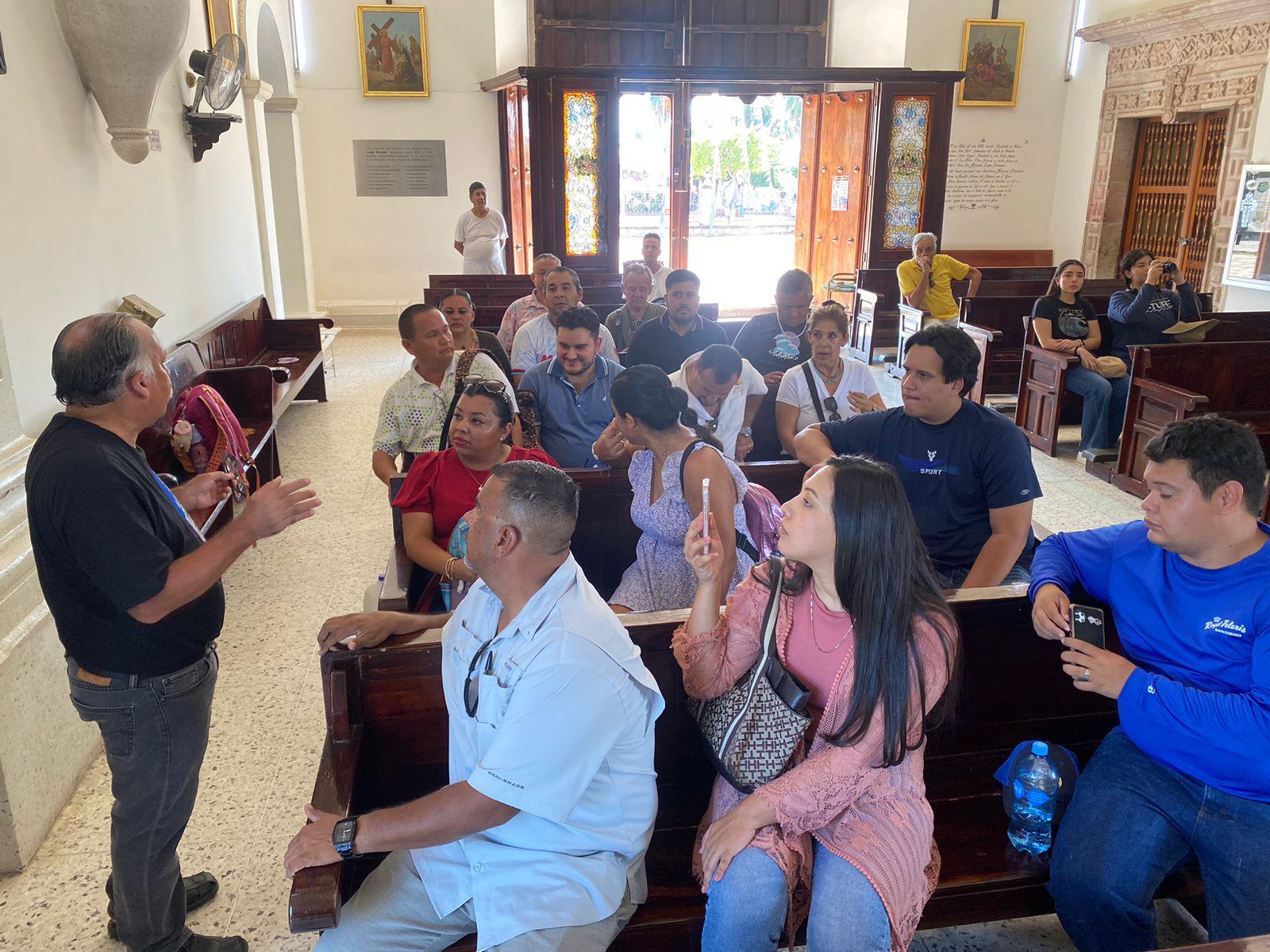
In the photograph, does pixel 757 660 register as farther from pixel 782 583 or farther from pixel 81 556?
pixel 81 556

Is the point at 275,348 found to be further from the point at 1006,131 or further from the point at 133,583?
the point at 1006,131

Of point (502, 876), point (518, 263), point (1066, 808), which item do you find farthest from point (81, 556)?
point (518, 263)

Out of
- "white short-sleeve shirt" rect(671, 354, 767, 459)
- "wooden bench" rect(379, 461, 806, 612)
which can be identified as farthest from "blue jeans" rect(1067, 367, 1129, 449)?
"wooden bench" rect(379, 461, 806, 612)

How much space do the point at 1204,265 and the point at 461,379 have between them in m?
9.50

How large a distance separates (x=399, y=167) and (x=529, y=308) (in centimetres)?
743

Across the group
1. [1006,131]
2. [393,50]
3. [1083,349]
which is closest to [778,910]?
[1083,349]

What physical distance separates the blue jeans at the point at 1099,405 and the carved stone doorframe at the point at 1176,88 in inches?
175

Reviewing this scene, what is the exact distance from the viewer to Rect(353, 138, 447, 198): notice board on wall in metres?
12.3

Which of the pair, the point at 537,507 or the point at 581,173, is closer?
the point at 537,507

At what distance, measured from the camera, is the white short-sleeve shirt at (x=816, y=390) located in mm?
4129

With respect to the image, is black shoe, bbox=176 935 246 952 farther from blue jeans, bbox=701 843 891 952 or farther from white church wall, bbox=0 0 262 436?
white church wall, bbox=0 0 262 436

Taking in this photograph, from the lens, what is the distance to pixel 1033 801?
227 cm

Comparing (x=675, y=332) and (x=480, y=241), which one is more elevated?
(x=480, y=241)

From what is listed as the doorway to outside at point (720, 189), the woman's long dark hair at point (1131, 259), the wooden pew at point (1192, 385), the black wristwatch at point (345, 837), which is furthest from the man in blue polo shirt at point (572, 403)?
the doorway to outside at point (720, 189)
